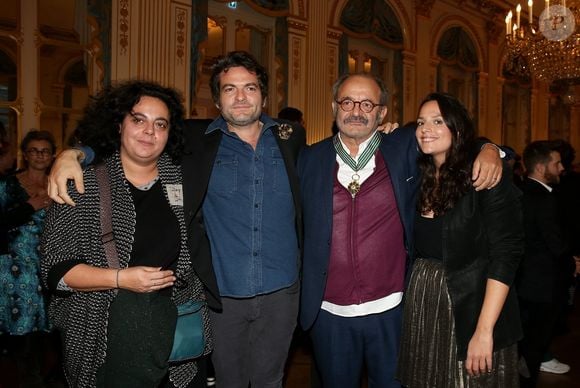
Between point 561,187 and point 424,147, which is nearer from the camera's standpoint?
point 424,147

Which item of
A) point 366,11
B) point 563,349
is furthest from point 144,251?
point 366,11

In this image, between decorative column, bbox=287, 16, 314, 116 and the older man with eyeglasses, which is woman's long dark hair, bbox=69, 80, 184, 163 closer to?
the older man with eyeglasses

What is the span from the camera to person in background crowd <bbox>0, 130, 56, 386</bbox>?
336cm

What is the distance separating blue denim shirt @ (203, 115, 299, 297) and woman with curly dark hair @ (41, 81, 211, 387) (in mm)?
197

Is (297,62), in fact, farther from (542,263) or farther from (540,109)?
(540,109)

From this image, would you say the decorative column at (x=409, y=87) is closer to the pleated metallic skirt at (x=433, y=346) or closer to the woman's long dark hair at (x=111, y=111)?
the pleated metallic skirt at (x=433, y=346)

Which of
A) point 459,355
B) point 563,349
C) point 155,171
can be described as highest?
point 155,171

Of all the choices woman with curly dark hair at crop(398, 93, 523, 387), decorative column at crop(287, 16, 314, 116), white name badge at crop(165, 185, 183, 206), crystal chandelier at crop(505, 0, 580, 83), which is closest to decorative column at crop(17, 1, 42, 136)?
decorative column at crop(287, 16, 314, 116)

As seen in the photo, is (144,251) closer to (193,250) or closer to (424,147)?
(193,250)

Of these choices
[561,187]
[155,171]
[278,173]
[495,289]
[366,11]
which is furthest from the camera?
[366,11]

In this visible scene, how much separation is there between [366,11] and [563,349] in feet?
16.7

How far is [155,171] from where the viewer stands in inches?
74.3

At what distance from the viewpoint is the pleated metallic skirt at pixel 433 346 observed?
182 centimetres

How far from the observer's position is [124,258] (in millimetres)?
1688
